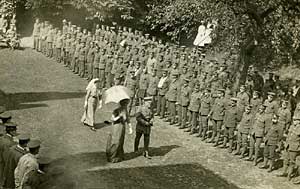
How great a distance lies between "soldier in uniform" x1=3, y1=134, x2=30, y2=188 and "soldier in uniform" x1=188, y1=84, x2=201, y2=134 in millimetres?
7435

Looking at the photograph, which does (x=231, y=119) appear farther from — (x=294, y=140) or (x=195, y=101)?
(x=294, y=140)

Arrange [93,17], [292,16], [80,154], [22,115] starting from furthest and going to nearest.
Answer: [93,17] → [292,16] → [22,115] → [80,154]

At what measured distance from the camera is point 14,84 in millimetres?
19719

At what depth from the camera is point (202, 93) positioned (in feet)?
53.6

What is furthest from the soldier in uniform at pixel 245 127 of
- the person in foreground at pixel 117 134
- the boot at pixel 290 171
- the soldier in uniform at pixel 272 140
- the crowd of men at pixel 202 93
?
the person in foreground at pixel 117 134

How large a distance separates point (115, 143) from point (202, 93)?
4.10 metres

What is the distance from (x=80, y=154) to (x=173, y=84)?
15.5 ft

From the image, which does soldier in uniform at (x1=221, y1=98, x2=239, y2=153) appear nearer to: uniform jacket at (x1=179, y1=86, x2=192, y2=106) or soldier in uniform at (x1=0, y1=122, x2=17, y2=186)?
uniform jacket at (x1=179, y1=86, x2=192, y2=106)

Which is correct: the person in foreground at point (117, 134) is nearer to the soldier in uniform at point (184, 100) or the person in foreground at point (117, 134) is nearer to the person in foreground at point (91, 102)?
the person in foreground at point (91, 102)

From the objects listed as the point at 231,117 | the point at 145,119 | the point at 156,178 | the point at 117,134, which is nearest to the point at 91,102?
the point at 145,119

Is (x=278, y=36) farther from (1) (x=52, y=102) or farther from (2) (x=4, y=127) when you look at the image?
(2) (x=4, y=127)

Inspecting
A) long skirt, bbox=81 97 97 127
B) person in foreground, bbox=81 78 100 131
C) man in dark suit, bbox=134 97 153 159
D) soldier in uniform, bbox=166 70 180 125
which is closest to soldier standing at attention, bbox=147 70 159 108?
soldier in uniform, bbox=166 70 180 125

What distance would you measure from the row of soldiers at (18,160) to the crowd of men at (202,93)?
18.4ft

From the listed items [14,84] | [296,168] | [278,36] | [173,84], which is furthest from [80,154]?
[278,36]
